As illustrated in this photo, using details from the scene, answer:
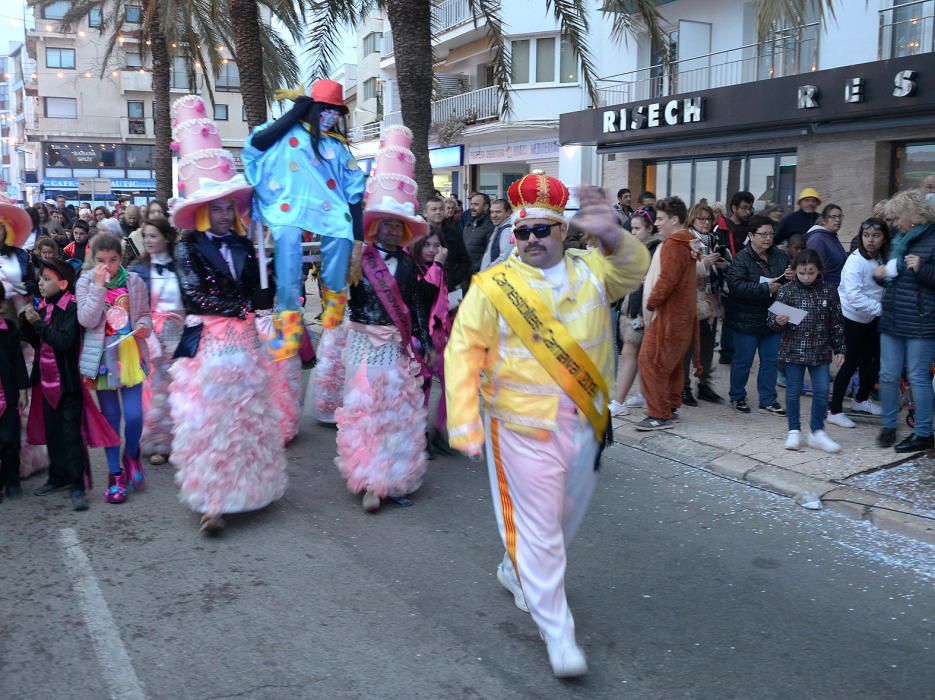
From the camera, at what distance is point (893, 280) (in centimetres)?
654

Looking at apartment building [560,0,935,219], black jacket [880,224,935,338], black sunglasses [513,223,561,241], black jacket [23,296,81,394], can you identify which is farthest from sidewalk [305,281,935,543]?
apartment building [560,0,935,219]

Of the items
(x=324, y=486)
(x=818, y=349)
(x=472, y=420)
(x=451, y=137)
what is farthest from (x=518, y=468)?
(x=451, y=137)

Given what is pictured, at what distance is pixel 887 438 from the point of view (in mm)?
6648

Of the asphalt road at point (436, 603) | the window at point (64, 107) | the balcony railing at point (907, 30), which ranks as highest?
the window at point (64, 107)

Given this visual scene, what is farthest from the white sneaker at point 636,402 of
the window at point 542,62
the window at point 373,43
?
the window at point 373,43

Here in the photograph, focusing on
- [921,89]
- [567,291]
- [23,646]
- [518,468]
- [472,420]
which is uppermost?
[921,89]

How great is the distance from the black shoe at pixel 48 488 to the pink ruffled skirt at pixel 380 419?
1.88 m

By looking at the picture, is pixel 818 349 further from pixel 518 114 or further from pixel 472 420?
pixel 518 114

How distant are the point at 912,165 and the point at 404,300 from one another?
11.9 meters

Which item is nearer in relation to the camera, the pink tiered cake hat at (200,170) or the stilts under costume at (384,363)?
the pink tiered cake hat at (200,170)

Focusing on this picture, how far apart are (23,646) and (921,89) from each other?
1358 cm

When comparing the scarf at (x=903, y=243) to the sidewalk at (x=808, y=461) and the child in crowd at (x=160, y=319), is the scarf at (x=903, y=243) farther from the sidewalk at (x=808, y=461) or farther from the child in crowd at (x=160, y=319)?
the child in crowd at (x=160, y=319)

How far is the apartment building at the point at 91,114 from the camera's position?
56.4 meters

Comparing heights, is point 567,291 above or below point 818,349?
above
